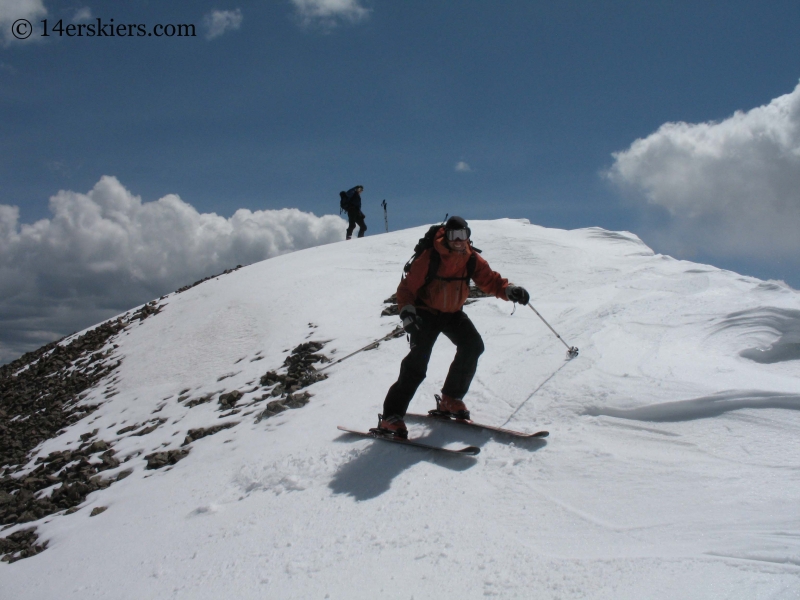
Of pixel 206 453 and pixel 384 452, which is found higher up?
pixel 384 452

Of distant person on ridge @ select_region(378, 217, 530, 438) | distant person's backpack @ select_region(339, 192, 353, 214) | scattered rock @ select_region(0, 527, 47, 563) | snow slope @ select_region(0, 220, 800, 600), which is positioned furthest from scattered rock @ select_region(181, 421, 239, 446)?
distant person's backpack @ select_region(339, 192, 353, 214)

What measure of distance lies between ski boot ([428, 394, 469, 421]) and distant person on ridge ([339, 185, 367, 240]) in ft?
49.6

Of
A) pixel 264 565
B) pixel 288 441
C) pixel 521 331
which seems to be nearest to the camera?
pixel 264 565

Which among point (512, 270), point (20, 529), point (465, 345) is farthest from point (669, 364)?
point (512, 270)

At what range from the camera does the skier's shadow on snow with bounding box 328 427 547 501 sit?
4336mm

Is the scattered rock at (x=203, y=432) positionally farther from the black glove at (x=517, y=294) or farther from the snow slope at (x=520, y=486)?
the black glove at (x=517, y=294)

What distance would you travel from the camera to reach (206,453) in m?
6.55

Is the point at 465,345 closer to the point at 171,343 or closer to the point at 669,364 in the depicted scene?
the point at 669,364

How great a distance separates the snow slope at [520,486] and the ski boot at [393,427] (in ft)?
0.55

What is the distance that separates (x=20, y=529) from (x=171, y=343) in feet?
25.7

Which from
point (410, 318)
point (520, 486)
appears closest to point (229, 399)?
point (410, 318)

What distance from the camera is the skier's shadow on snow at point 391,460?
14.2 feet

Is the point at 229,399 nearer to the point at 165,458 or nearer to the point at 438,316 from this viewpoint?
the point at 165,458

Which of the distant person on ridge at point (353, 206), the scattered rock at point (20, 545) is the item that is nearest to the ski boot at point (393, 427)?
the scattered rock at point (20, 545)
